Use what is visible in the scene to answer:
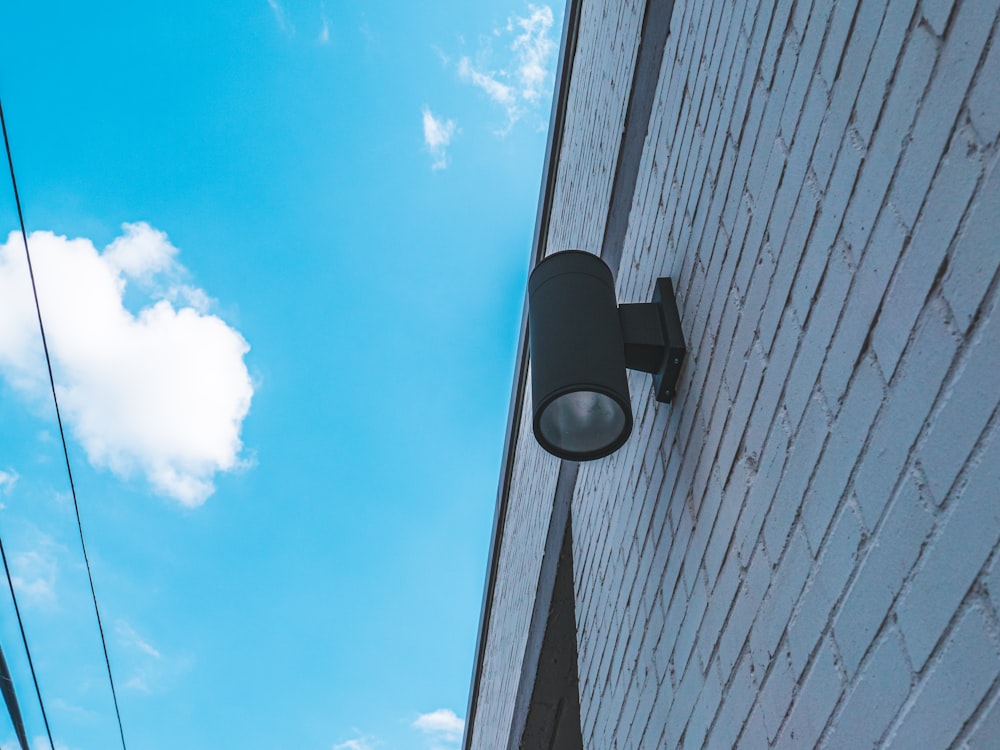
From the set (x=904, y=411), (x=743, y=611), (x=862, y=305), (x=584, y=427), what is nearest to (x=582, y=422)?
(x=584, y=427)

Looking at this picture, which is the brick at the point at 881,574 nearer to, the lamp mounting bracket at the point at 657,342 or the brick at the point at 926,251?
the brick at the point at 926,251

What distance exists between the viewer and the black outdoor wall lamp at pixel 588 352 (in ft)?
6.64

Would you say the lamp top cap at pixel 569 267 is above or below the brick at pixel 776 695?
above

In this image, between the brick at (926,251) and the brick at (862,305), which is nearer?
the brick at (926,251)

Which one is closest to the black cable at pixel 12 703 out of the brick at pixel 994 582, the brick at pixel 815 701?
the brick at pixel 815 701

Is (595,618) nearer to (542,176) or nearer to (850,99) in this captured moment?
(850,99)

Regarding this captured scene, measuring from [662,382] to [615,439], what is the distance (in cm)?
30

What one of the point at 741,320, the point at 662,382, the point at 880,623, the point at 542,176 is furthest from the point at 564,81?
the point at 880,623

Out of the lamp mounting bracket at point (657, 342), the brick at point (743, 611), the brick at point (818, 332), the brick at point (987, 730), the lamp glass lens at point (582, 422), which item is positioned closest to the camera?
the brick at point (987, 730)

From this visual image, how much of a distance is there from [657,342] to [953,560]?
1.28m

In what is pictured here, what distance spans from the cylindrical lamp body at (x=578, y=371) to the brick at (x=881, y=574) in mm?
813

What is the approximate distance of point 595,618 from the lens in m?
2.97

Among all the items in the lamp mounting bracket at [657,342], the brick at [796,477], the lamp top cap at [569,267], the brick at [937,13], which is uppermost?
the lamp top cap at [569,267]

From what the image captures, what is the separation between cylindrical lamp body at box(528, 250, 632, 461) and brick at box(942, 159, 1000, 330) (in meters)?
0.95
